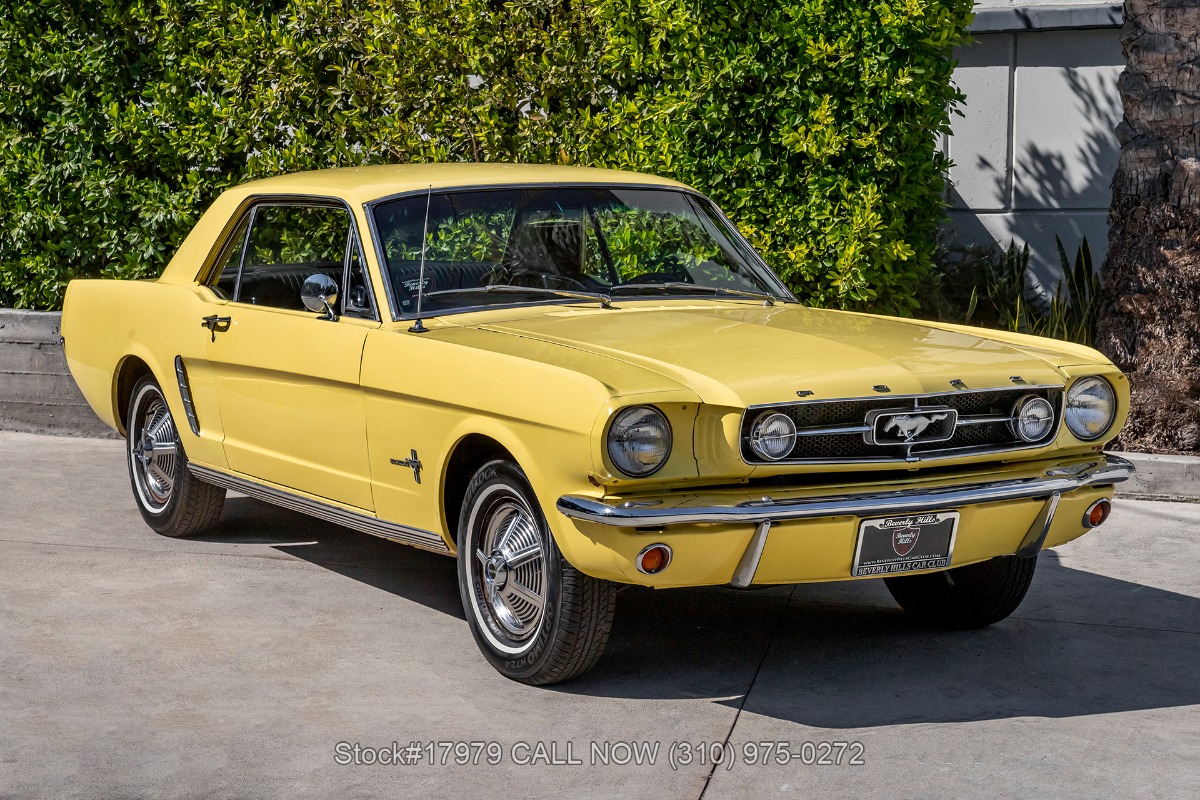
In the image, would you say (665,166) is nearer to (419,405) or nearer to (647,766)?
(419,405)

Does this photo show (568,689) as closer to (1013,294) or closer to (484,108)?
(484,108)

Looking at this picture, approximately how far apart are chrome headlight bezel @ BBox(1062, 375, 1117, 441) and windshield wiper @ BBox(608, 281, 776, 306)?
4.38 feet

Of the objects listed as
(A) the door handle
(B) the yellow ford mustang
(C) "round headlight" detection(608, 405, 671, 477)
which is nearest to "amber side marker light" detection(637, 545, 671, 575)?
(B) the yellow ford mustang

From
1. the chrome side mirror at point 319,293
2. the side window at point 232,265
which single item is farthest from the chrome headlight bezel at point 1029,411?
the side window at point 232,265

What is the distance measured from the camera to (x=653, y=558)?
14.3ft

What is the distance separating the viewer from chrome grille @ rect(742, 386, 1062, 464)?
14.8ft

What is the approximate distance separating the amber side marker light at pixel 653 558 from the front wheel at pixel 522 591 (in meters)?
0.32

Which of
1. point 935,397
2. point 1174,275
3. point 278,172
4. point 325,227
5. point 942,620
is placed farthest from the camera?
point 278,172

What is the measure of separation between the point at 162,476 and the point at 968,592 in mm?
3597

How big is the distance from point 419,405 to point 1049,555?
10.3ft

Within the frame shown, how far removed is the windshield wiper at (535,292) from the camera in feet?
18.3

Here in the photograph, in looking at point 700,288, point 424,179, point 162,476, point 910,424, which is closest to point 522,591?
point 910,424

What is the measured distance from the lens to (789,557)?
444cm

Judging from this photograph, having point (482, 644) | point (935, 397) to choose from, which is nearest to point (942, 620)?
point (935, 397)
